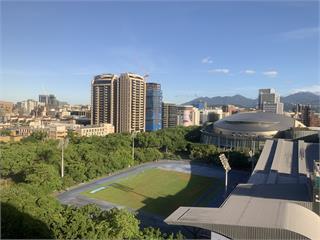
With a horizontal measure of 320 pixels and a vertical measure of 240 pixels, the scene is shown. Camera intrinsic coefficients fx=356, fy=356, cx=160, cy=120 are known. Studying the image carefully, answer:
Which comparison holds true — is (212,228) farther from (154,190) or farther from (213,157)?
(213,157)

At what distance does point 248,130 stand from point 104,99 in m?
38.2

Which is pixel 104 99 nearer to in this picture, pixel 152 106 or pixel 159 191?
pixel 152 106

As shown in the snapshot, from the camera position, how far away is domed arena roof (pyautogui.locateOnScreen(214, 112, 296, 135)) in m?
54.6

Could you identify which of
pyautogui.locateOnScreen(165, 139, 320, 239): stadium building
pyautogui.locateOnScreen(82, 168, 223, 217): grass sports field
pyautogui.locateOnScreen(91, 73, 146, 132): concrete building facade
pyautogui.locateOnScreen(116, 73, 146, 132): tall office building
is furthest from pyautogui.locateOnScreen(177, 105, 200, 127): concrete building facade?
pyautogui.locateOnScreen(165, 139, 320, 239): stadium building

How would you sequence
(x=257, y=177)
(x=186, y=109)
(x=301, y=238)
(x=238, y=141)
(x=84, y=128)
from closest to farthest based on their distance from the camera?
(x=301, y=238)
(x=257, y=177)
(x=238, y=141)
(x=84, y=128)
(x=186, y=109)

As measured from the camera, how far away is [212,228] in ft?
47.2

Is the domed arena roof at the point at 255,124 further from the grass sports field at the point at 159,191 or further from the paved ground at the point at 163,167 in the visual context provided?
the grass sports field at the point at 159,191

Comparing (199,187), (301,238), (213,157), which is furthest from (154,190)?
(301,238)

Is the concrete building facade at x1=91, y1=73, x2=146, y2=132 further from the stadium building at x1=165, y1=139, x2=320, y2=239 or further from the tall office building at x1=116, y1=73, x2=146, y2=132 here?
the stadium building at x1=165, y1=139, x2=320, y2=239

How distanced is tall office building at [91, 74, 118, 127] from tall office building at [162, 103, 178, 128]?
23.4m

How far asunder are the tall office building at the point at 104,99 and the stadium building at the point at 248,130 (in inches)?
Result: 1075

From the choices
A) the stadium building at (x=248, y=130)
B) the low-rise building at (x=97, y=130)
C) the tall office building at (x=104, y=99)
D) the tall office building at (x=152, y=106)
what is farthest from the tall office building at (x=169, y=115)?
the stadium building at (x=248, y=130)

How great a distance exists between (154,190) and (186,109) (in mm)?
79071

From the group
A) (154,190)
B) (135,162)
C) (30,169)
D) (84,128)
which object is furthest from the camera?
(84,128)
